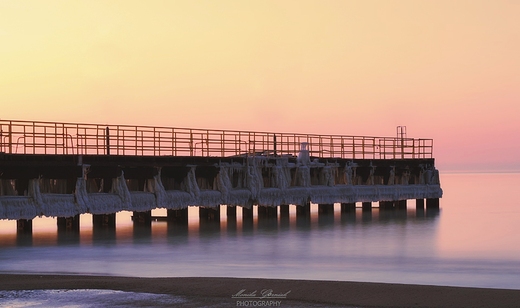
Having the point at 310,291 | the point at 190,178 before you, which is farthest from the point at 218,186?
the point at 310,291

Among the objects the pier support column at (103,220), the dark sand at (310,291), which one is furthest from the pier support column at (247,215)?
the dark sand at (310,291)

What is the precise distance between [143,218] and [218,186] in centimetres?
364

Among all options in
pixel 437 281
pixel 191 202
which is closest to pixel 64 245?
pixel 191 202

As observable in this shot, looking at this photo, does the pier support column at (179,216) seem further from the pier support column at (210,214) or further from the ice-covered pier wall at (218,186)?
the pier support column at (210,214)

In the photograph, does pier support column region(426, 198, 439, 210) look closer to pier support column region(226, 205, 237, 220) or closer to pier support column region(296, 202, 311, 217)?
pier support column region(296, 202, 311, 217)

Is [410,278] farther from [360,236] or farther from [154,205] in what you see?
[154,205]

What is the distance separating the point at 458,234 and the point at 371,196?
30.7ft

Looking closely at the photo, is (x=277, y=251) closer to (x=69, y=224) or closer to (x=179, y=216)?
(x=69, y=224)

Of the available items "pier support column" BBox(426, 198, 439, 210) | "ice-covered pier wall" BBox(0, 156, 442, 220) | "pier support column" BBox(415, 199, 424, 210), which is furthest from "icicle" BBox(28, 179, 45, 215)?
"pier support column" BBox(426, 198, 439, 210)

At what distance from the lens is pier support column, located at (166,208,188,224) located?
36.3 m

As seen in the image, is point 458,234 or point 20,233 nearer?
point 20,233

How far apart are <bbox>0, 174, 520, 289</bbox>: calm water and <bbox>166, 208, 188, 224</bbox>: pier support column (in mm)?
525

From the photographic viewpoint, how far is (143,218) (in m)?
35.8

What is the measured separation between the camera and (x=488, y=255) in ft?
84.9
